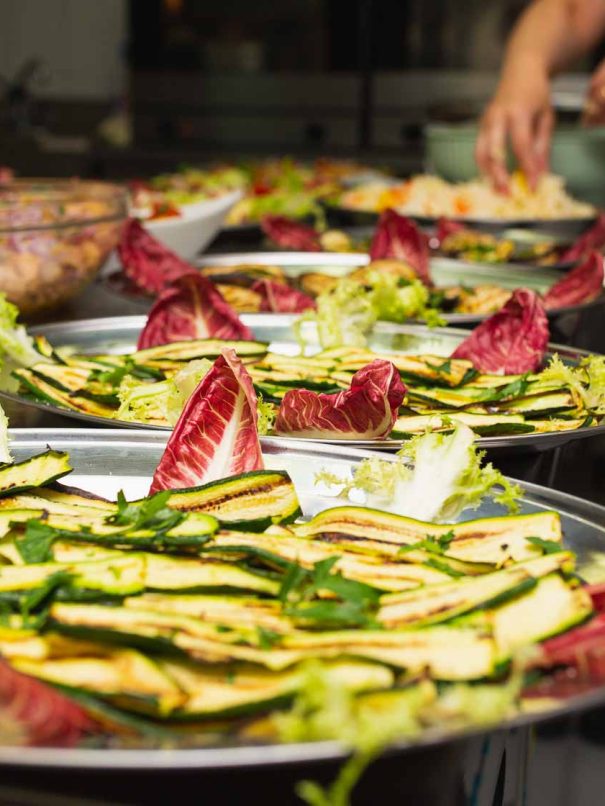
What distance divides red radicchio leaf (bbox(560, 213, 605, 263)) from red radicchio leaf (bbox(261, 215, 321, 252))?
62 cm

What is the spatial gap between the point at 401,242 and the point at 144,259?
0.58 m

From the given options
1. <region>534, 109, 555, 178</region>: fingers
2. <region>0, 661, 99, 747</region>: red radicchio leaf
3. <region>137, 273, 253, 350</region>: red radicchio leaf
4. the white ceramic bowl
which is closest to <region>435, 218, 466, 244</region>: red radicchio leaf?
the white ceramic bowl

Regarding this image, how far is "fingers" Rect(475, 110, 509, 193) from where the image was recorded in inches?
136

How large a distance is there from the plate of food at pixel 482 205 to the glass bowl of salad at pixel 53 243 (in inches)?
38.6

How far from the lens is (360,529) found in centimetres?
96

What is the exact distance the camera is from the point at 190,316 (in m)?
1.75

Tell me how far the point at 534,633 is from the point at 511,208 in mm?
2543

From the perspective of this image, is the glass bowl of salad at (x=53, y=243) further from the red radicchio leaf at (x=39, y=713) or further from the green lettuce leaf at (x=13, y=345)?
the red radicchio leaf at (x=39, y=713)

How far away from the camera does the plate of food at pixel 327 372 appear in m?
1.24

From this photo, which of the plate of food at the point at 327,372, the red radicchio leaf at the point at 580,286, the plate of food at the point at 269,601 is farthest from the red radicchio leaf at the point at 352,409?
the red radicchio leaf at the point at 580,286

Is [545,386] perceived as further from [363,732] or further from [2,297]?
[363,732]

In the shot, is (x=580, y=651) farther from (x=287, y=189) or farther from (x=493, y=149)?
(x=287, y=189)

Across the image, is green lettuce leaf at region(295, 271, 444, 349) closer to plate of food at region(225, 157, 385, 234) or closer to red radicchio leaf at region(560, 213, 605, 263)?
red radicchio leaf at region(560, 213, 605, 263)

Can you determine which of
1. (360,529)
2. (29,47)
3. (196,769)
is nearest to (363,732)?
(196,769)
